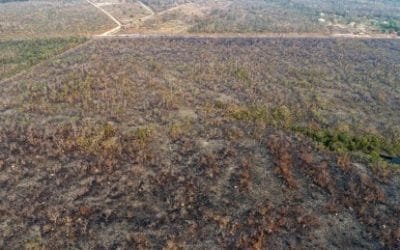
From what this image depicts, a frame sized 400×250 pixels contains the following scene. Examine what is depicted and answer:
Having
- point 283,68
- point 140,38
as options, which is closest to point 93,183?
point 283,68

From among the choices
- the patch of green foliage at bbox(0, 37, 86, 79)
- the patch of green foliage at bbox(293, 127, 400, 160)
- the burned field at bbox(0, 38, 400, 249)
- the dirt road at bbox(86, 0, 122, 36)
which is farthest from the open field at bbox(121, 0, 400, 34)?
the patch of green foliage at bbox(293, 127, 400, 160)

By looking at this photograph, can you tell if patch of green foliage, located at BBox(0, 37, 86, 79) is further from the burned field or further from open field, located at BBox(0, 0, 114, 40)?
open field, located at BBox(0, 0, 114, 40)

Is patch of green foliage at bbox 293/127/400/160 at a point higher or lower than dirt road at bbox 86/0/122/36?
lower

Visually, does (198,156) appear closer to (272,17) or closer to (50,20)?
(50,20)

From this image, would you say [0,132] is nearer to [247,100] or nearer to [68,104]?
[68,104]

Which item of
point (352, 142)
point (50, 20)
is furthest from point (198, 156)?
point (50, 20)

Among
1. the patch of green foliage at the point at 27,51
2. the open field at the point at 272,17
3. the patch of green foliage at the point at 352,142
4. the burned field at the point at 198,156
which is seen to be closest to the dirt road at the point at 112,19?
the open field at the point at 272,17

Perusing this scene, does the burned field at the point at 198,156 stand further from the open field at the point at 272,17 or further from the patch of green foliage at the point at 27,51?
the open field at the point at 272,17
